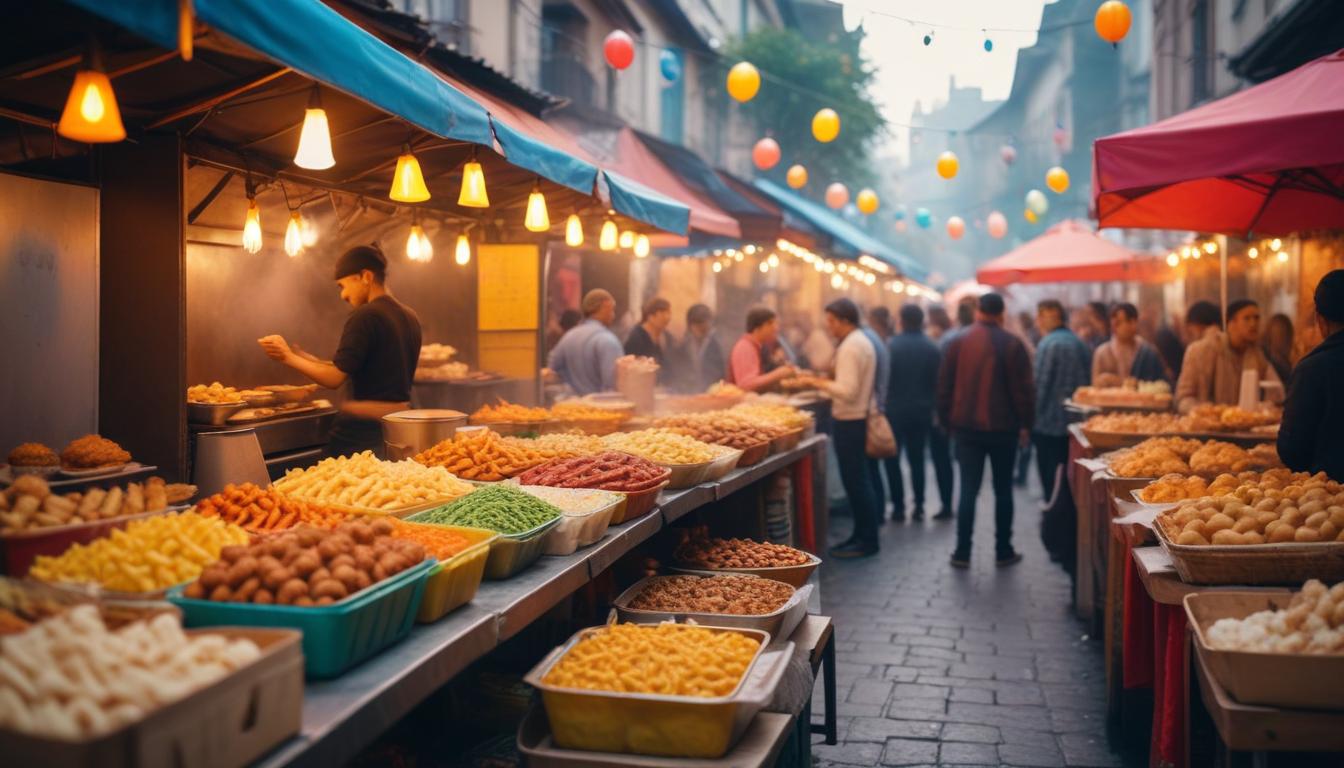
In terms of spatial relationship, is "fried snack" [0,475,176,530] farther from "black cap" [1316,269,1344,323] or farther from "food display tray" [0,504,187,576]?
"black cap" [1316,269,1344,323]

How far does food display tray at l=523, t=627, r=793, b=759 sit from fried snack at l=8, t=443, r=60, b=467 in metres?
2.38

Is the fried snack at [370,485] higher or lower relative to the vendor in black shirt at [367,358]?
lower

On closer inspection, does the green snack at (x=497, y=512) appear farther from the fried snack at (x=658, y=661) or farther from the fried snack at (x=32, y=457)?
the fried snack at (x=32, y=457)

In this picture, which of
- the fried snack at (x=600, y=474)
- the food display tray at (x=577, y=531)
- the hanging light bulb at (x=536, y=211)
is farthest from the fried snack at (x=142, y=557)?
the hanging light bulb at (x=536, y=211)

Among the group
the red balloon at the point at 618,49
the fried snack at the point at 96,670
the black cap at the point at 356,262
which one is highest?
the red balloon at the point at 618,49

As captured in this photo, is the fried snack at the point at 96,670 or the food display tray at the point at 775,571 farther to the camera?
the food display tray at the point at 775,571

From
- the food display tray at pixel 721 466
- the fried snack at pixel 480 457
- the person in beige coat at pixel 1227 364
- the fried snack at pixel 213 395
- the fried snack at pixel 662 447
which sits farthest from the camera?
the person in beige coat at pixel 1227 364

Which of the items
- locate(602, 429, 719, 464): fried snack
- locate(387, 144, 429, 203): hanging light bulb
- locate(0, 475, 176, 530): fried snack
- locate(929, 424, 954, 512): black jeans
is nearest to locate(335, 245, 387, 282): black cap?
locate(387, 144, 429, 203): hanging light bulb

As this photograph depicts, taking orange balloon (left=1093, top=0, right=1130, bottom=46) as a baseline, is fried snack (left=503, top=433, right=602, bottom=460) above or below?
below

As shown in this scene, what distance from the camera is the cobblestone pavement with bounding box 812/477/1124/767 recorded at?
5438mm

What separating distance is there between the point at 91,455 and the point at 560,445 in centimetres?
244

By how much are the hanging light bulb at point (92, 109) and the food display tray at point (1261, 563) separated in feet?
13.1

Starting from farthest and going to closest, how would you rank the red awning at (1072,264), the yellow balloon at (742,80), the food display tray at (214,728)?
the red awning at (1072,264)
the yellow balloon at (742,80)
the food display tray at (214,728)

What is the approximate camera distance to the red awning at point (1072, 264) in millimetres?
15227
